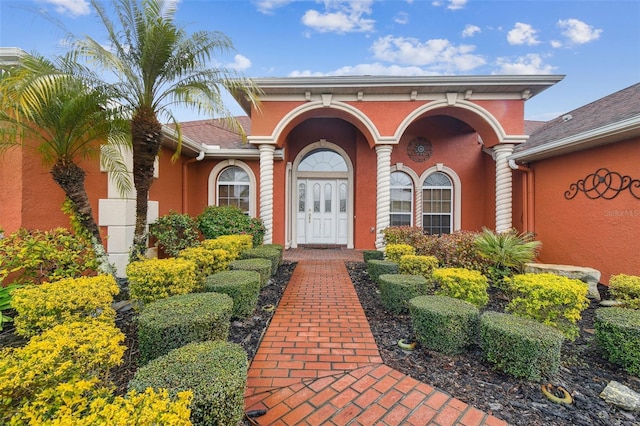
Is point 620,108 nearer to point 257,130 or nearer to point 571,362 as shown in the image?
point 571,362

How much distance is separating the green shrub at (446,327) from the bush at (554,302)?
26.7 inches

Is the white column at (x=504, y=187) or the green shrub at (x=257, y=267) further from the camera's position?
the white column at (x=504, y=187)

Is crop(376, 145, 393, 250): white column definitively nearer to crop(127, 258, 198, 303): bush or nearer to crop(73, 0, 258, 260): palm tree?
crop(73, 0, 258, 260): palm tree

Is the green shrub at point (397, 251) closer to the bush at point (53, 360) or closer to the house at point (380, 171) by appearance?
the house at point (380, 171)

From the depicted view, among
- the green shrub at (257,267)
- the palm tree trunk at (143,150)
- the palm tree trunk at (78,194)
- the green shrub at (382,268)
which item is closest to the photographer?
the palm tree trunk at (78,194)

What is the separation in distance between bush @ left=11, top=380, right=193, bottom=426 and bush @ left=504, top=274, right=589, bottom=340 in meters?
3.37

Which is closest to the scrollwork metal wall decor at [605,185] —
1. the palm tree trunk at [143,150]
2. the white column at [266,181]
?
the white column at [266,181]

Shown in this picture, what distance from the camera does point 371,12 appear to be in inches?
310

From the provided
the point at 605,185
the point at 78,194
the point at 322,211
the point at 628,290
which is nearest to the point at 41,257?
the point at 78,194

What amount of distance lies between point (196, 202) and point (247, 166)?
1.98 m

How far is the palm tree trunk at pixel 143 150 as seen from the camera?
4.02m

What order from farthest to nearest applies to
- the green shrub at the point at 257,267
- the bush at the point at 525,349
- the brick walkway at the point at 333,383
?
the green shrub at the point at 257,267, the bush at the point at 525,349, the brick walkway at the point at 333,383

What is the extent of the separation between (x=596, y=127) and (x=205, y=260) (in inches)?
299

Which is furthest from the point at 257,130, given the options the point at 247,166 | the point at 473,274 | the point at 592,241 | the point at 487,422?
the point at 592,241
